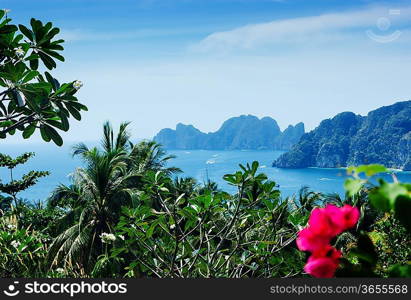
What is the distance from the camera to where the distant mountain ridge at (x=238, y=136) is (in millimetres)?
175000

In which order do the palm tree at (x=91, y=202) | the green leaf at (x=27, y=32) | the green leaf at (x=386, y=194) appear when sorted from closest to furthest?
the green leaf at (x=386, y=194), the green leaf at (x=27, y=32), the palm tree at (x=91, y=202)

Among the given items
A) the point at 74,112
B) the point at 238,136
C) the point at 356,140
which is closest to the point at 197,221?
the point at 74,112

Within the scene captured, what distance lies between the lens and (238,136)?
17838cm

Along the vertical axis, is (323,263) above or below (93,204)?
above

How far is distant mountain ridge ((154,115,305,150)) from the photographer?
175 meters

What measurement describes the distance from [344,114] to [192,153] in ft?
197

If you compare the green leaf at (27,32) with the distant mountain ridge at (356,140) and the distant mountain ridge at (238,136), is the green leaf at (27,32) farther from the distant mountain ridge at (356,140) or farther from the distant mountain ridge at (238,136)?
the distant mountain ridge at (238,136)

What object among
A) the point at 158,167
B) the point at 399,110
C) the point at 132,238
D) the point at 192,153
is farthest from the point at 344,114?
the point at 132,238

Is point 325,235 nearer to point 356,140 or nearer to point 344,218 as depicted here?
point 344,218

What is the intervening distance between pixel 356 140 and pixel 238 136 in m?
64.9

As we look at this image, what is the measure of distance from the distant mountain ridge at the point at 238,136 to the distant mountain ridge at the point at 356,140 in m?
46.1

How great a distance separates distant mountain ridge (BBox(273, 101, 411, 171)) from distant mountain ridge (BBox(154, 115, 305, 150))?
4610 cm

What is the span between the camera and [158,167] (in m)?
14.5

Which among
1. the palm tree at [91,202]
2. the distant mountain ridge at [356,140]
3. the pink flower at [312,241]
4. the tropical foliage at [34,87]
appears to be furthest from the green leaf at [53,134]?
the distant mountain ridge at [356,140]
